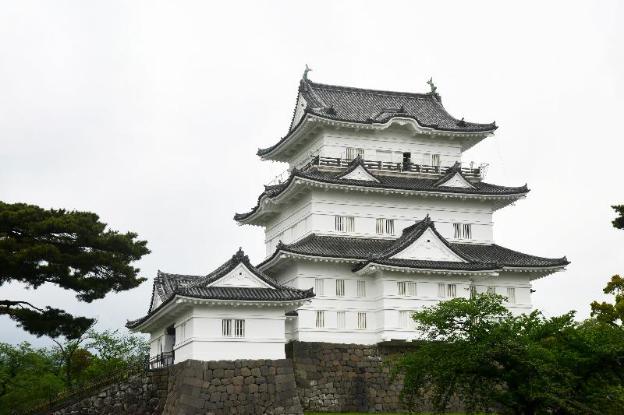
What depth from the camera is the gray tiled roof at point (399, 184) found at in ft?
119

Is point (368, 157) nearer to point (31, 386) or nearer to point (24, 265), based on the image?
point (24, 265)

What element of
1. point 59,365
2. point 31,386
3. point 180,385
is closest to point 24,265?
point 180,385

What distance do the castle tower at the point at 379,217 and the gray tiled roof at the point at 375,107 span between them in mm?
70

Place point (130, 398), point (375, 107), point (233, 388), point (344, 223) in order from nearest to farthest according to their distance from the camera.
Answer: point (233, 388) → point (130, 398) → point (344, 223) → point (375, 107)

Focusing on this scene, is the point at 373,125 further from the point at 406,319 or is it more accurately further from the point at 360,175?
the point at 406,319

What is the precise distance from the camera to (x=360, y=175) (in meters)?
37.3

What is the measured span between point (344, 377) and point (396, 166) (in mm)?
11322

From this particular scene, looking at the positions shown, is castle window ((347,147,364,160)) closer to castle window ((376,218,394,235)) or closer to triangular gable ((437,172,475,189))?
castle window ((376,218,394,235))

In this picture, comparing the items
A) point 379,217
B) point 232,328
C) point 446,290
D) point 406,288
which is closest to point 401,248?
point 406,288

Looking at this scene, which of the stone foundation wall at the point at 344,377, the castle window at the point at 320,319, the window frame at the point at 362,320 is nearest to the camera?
the stone foundation wall at the point at 344,377

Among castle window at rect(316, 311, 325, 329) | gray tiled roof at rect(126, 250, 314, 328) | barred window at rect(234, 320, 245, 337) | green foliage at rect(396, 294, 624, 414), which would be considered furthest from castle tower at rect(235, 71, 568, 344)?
green foliage at rect(396, 294, 624, 414)

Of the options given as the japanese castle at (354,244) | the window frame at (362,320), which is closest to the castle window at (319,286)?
the japanese castle at (354,244)

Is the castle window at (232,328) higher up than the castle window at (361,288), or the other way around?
the castle window at (361,288)

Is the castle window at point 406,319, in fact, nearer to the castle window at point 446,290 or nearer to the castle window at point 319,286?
the castle window at point 446,290
